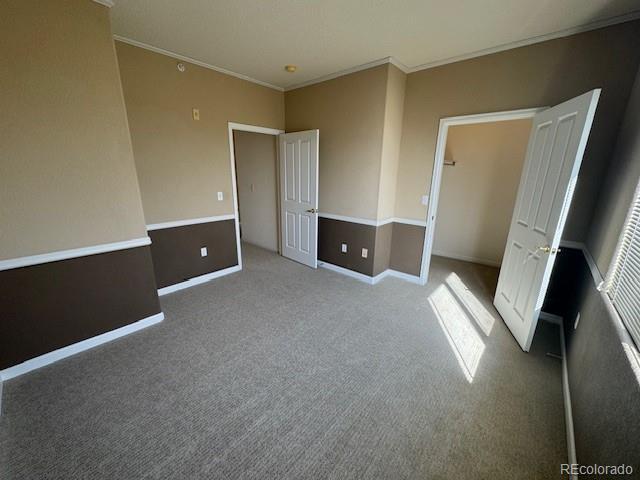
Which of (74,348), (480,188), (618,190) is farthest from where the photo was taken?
(480,188)

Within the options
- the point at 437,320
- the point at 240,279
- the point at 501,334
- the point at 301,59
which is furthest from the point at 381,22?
the point at 240,279

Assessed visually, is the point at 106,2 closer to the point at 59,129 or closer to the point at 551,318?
the point at 59,129

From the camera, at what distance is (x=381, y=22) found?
2035 millimetres

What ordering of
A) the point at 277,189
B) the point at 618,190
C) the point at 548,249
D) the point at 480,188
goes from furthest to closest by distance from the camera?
the point at 277,189
the point at 480,188
the point at 548,249
the point at 618,190

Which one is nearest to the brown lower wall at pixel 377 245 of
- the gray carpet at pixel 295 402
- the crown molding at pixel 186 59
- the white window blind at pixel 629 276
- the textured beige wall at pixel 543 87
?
the textured beige wall at pixel 543 87

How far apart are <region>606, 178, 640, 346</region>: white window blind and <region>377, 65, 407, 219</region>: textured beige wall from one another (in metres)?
1.99

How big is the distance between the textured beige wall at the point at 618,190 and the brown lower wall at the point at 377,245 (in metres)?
1.53

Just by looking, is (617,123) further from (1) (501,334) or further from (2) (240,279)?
(2) (240,279)

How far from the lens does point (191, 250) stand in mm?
3160

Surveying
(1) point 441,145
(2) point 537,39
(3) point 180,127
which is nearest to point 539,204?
(1) point 441,145

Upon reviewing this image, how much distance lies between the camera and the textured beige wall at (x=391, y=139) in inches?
112

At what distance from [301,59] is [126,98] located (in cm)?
176

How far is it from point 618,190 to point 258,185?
4.19 meters

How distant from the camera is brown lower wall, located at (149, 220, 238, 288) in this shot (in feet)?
9.53
